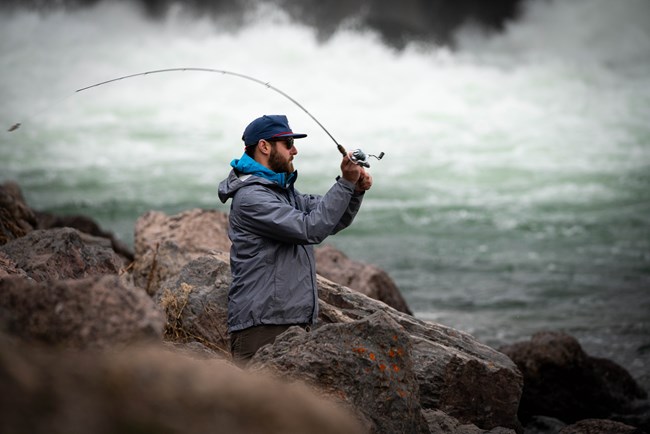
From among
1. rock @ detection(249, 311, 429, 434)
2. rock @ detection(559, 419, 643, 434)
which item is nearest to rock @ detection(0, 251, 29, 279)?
rock @ detection(249, 311, 429, 434)

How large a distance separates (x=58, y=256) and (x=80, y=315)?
8.15 feet

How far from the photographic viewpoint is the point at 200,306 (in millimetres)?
5312

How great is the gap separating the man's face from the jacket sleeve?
0.60ft

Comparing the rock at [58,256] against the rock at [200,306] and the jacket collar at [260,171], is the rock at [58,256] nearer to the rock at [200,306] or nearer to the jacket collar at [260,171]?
the rock at [200,306]

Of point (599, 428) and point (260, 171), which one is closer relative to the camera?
point (260, 171)

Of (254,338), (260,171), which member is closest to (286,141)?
(260,171)

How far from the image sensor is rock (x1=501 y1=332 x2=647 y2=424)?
24.9 feet

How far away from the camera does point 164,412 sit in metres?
2.41

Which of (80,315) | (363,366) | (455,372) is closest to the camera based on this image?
(80,315)

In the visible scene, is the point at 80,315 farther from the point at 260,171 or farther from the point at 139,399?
the point at 260,171

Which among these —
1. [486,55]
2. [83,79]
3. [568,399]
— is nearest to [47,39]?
[83,79]

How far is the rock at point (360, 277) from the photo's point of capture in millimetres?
8664

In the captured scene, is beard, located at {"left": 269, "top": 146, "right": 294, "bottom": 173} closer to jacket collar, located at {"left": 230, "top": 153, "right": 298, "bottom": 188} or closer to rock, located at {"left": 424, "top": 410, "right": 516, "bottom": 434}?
jacket collar, located at {"left": 230, "top": 153, "right": 298, "bottom": 188}

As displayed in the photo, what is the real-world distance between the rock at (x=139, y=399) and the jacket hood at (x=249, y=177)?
72.8 inches
